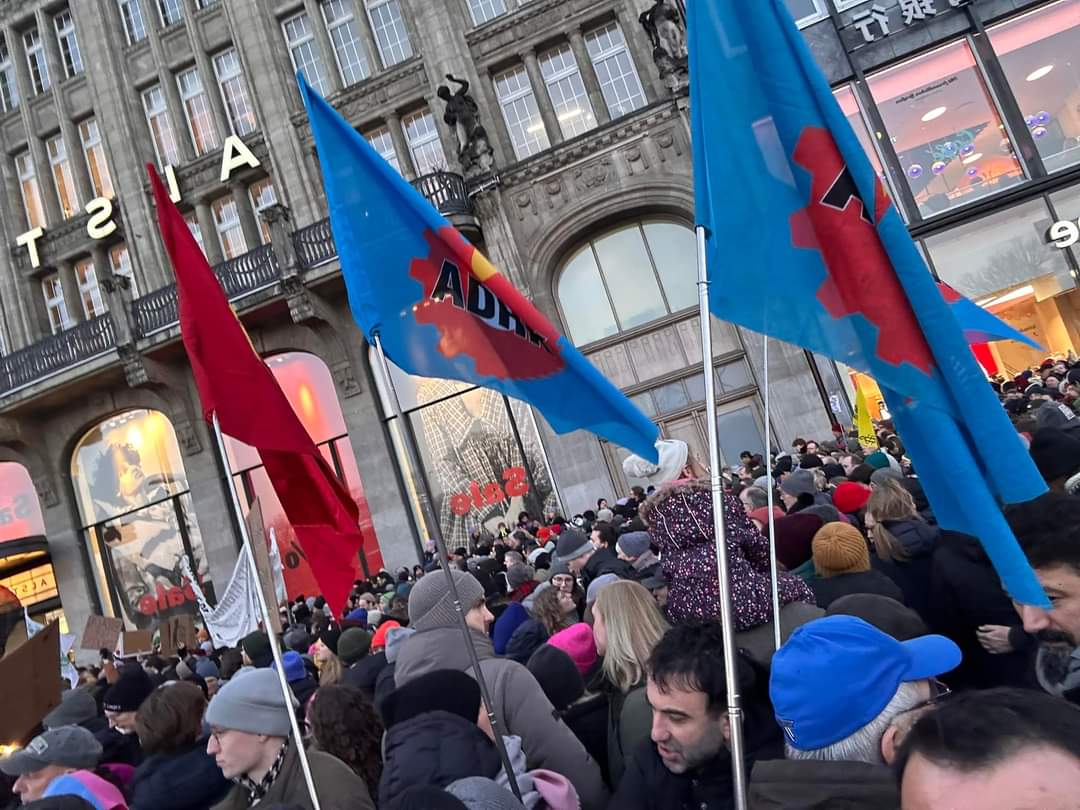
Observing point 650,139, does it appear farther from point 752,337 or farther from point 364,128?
point 364,128

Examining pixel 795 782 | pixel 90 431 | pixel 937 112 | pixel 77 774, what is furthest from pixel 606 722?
pixel 90 431

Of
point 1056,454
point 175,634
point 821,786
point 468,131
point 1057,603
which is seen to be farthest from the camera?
point 468,131

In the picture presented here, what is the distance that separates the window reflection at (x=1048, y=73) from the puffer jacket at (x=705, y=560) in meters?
16.8

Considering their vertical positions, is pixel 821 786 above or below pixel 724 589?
below

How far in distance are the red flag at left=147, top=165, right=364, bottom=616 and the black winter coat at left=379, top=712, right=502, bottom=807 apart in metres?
2.10

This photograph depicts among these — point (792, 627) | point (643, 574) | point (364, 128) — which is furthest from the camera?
point (364, 128)

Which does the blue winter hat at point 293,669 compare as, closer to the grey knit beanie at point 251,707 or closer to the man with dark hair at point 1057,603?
the grey knit beanie at point 251,707

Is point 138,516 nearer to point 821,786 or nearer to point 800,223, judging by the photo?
point 800,223

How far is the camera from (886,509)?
3955 millimetres

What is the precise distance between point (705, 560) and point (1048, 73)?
18.2m

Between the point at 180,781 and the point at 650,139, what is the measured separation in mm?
15583

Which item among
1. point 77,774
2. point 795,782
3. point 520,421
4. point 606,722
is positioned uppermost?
point 520,421

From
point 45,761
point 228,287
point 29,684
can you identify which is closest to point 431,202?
point 228,287

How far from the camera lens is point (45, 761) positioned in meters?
3.27
